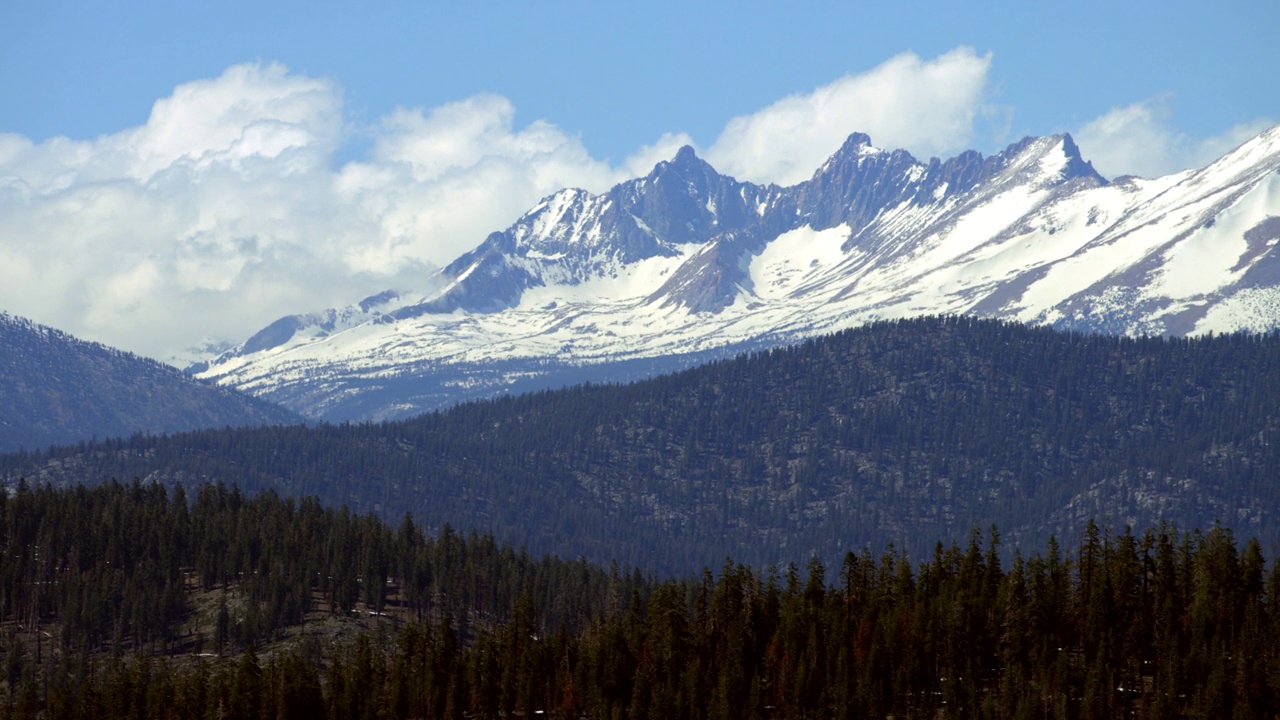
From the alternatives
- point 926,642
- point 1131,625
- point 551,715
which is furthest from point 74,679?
point 1131,625

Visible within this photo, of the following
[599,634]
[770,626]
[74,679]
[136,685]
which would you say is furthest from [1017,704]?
[74,679]

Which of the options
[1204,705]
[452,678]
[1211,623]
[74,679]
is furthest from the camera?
[74,679]

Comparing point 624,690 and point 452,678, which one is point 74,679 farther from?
point 624,690

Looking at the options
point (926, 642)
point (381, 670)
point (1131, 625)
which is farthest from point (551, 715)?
point (1131, 625)

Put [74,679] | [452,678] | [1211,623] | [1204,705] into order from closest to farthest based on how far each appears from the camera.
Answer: [1204,705] → [1211,623] → [452,678] → [74,679]

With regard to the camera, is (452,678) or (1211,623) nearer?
(1211,623)

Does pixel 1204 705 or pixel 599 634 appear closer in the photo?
pixel 1204 705

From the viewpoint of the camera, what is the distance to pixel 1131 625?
16625cm

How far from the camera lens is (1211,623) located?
535 ft

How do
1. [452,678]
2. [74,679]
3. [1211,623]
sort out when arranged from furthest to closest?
[74,679] < [452,678] < [1211,623]

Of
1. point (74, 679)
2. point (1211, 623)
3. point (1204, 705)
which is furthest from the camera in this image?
point (74, 679)

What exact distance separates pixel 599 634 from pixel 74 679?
2346 inches

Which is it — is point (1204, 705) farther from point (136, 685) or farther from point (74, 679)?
point (74, 679)

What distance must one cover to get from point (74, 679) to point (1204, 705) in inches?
4697
